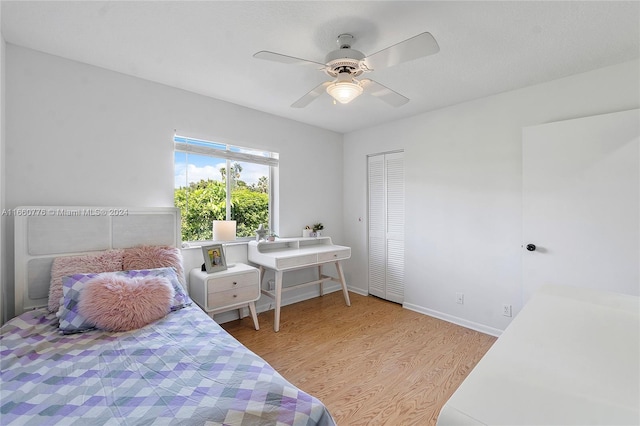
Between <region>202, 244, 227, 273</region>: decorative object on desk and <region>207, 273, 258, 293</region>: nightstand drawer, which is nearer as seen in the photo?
<region>207, 273, 258, 293</region>: nightstand drawer

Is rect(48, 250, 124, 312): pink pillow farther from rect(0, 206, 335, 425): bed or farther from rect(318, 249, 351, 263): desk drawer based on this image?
rect(318, 249, 351, 263): desk drawer

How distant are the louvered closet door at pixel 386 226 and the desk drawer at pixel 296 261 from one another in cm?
111

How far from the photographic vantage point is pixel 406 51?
153 centimetres

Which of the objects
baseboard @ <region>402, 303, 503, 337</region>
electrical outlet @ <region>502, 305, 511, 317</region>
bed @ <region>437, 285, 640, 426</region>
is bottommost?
baseboard @ <region>402, 303, 503, 337</region>

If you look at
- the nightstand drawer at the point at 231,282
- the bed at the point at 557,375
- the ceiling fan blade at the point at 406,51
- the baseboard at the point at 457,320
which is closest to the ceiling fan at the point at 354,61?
the ceiling fan blade at the point at 406,51

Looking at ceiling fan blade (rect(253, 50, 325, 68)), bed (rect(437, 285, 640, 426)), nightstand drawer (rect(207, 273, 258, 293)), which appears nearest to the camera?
bed (rect(437, 285, 640, 426))

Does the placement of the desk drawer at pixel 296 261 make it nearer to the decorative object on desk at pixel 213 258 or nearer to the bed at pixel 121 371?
the decorative object on desk at pixel 213 258

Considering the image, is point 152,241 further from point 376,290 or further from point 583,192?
point 583,192

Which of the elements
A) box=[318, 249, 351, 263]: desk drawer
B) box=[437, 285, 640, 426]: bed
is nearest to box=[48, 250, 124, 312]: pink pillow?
box=[318, 249, 351, 263]: desk drawer

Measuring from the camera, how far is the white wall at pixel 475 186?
8.09ft

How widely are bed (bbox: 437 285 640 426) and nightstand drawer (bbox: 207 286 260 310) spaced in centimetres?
237

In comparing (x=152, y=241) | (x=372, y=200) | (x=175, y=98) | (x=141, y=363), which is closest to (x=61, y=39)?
(x=175, y=98)

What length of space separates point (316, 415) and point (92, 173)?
8.22 feet

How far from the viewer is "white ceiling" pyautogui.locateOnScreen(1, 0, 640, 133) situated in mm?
1644
